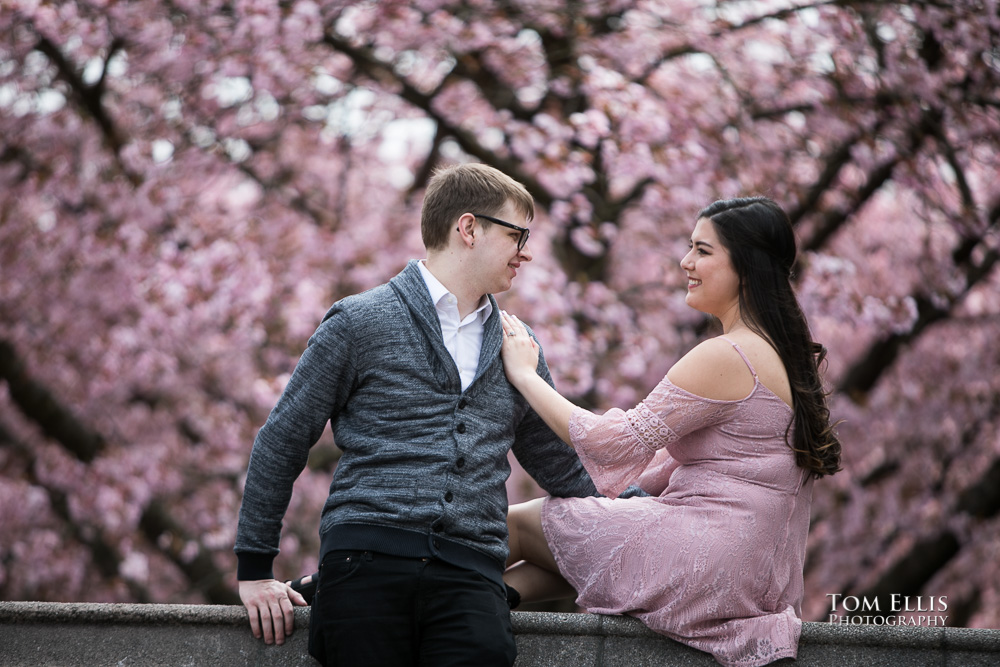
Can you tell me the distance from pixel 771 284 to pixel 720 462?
50cm

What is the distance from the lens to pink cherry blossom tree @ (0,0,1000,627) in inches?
222

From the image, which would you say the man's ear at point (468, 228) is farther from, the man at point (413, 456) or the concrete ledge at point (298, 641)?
the concrete ledge at point (298, 641)

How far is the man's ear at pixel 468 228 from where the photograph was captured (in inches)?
96.8

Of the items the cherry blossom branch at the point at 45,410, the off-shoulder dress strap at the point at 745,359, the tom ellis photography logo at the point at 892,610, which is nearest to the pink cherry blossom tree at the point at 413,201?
the cherry blossom branch at the point at 45,410

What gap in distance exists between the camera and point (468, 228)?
247 centimetres

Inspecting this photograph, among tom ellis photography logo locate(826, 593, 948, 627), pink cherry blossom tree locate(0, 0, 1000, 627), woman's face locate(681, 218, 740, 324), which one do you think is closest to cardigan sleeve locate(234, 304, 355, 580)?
woman's face locate(681, 218, 740, 324)

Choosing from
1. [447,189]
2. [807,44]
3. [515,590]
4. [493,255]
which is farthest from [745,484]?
[807,44]

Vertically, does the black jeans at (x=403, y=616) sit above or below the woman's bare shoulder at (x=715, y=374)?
below

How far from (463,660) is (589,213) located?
13.3 feet

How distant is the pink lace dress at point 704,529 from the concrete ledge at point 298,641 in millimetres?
64

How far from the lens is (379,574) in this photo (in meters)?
2.17

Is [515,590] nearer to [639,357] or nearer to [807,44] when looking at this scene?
[639,357]

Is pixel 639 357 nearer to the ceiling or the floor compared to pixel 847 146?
nearer to the floor

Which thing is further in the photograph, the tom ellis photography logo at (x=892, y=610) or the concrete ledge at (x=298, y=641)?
the tom ellis photography logo at (x=892, y=610)
